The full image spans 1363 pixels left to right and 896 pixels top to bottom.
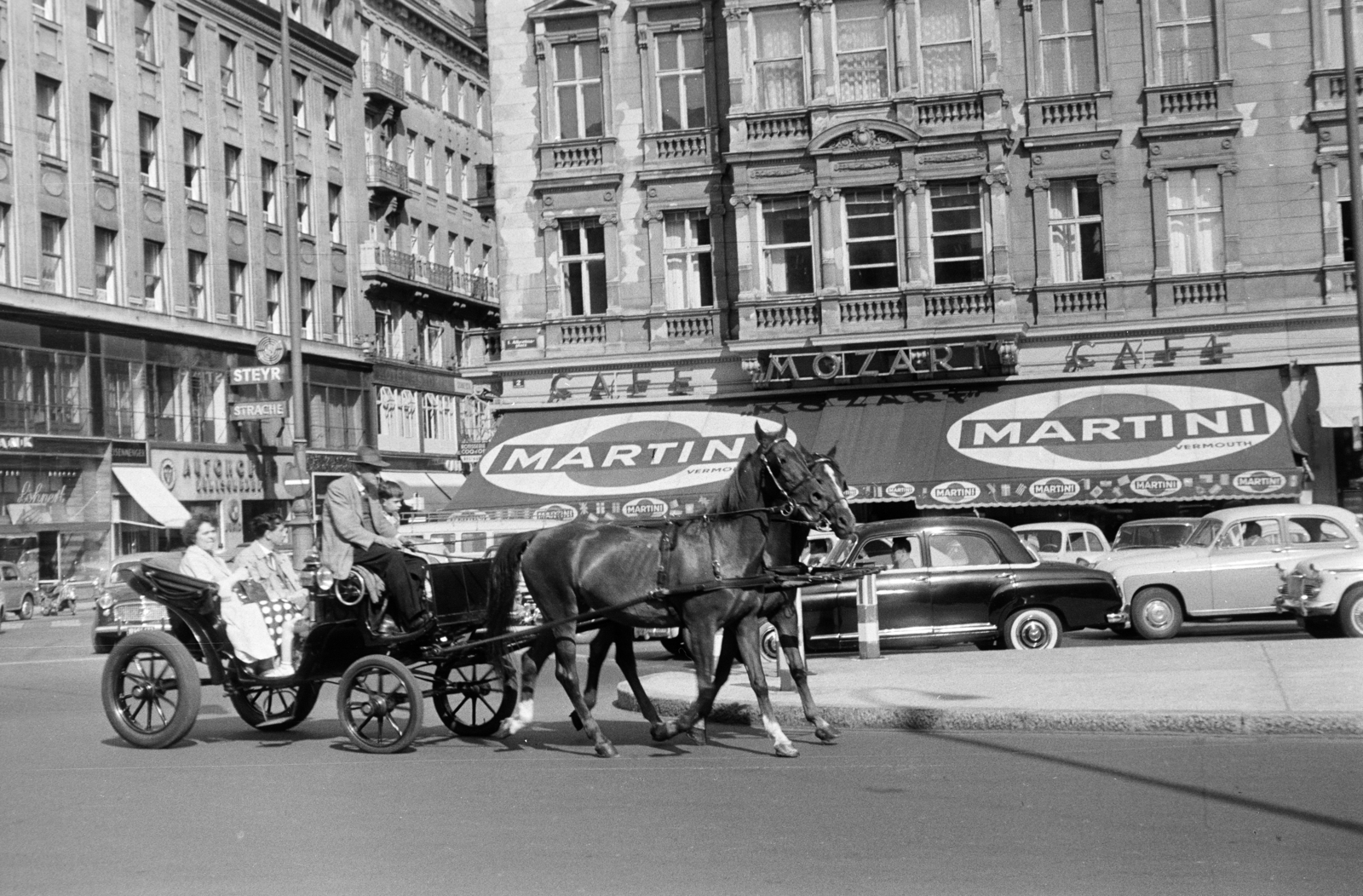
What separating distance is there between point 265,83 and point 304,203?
456cm

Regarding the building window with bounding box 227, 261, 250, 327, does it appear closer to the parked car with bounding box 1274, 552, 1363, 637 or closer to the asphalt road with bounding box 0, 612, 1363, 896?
the parked car with bounding box 1274, 552, 1363, 637

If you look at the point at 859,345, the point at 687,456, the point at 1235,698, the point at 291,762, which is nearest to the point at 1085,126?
the point at 859,345

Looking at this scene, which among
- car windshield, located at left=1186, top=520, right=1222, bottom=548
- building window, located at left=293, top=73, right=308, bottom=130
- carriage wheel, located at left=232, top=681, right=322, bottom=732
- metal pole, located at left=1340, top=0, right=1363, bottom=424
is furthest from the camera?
building window, located at left=293, top=73, right=308, bottom=130

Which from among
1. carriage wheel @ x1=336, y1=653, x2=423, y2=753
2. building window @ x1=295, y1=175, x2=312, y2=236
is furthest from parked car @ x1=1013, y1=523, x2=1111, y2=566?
building window @ x1=295, y1=175, x2=312, y2=236

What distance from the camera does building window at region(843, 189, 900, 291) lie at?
34.4 m

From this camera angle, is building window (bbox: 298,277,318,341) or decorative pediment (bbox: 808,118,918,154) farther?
building window (bbox: 298,277,318,341)

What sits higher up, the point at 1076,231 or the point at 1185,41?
the point at 1185,41

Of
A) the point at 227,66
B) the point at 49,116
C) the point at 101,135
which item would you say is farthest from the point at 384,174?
the point at 49,116

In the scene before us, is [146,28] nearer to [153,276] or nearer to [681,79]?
[153,276]

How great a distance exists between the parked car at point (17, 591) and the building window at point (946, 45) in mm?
25351

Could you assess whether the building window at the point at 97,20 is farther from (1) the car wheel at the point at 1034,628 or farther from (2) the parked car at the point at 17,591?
(1) the car wheel at the point at 1034,628

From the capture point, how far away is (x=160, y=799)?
31.8ft

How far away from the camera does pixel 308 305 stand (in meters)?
57.5

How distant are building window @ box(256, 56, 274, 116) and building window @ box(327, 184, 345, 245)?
4675mm
